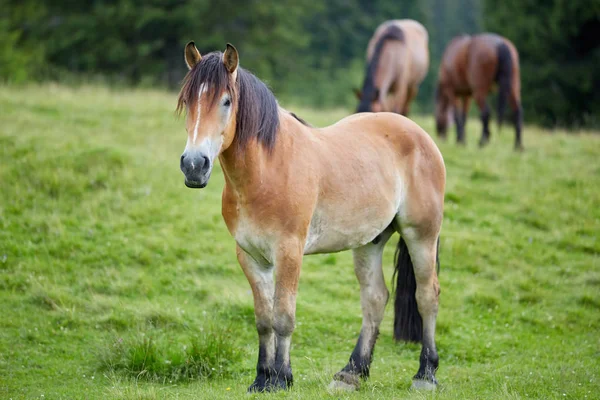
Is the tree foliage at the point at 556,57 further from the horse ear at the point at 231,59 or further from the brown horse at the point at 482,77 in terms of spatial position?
the horse ear at the point at 231,59

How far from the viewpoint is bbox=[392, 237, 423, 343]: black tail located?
665cm

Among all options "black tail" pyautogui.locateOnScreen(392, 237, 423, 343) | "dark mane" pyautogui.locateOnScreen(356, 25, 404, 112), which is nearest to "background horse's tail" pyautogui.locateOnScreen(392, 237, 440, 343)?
"black tail" pyautogui.locateOnScreen(392, 237, 423, 343)

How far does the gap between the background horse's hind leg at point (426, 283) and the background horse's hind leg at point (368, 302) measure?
0.26 metres

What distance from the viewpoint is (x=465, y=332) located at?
25.6ft

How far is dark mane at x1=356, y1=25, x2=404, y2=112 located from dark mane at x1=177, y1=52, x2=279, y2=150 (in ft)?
25.1

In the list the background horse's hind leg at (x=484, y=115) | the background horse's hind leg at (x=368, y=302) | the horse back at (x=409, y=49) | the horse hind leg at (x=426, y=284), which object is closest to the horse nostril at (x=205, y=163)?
the background horse's hind leg at (x=368, y=302)

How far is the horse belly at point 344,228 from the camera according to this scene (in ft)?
18.1

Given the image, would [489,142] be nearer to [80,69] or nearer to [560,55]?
[560,55]

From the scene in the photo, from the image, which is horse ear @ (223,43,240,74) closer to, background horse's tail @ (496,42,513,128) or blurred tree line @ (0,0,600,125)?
background horse's tail @ (496,42,513,128)

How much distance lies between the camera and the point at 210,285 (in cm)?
848

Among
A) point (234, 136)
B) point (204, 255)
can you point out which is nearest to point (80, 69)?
point (204, 255)

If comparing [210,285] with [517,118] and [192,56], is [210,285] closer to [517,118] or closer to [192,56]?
[192,56]

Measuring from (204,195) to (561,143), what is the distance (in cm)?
841

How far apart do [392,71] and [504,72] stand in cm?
244
